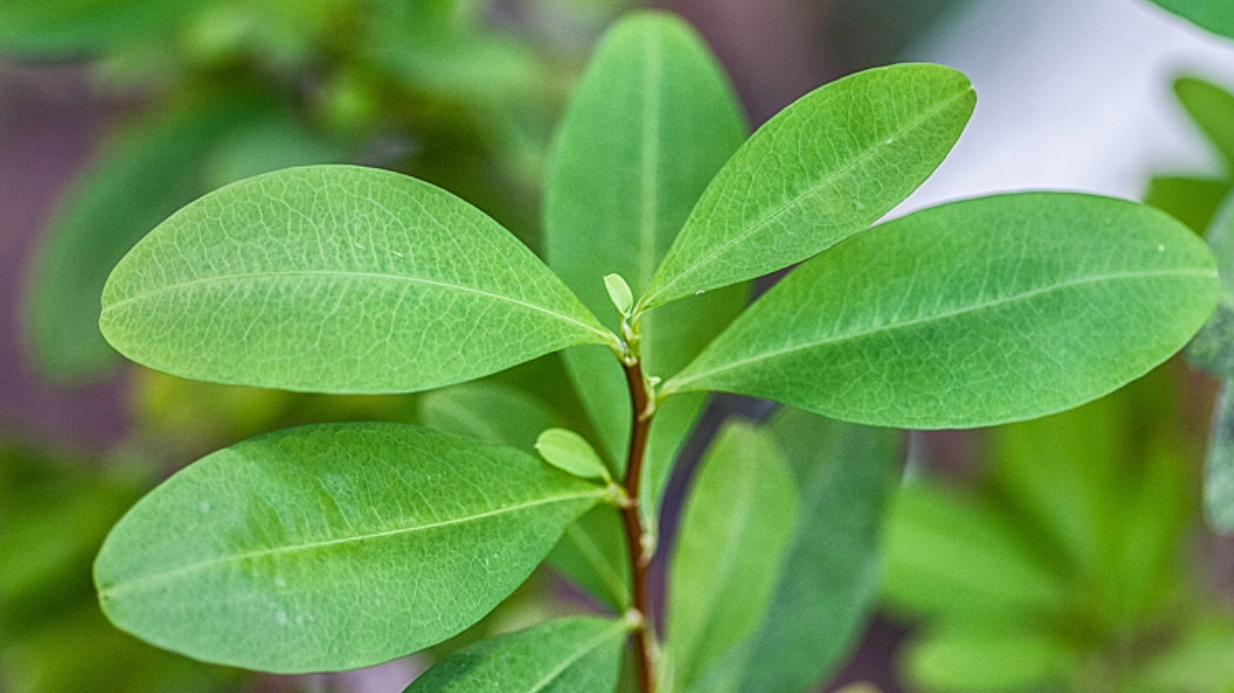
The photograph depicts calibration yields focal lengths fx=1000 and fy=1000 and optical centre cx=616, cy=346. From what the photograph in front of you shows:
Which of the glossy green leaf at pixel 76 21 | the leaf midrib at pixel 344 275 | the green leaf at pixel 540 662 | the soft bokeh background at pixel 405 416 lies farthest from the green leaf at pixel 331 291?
the glossy green leaf at pixel 76 21

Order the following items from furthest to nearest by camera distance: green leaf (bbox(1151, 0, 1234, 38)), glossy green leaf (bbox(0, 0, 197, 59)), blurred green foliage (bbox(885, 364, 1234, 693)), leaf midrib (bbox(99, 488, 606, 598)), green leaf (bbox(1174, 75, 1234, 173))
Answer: blurred green foliage (bbox(885, 364, 1234, 693)) < glossy green leaf (bbox(0, 0, 197, 59)) < green leaf (bbox(1174, 75, 1234, 173)) < green leaf (bbox(1151, 0, 1234, 38)) < leaf midrib (bbox(99, 488, 606, 598))

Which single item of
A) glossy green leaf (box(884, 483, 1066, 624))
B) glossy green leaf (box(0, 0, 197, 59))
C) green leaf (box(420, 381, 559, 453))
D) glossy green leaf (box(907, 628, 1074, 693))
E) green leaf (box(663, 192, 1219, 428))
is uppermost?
glossy green leaf (box(0, 0, 197, 59))

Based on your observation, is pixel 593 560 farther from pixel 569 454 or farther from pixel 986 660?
pixel 986 660

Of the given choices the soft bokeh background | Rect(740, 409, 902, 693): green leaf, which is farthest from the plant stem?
the soft bokeh background

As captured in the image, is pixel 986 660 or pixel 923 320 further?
pixel 986 660

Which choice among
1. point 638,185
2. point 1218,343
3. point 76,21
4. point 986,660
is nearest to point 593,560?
point 638,185

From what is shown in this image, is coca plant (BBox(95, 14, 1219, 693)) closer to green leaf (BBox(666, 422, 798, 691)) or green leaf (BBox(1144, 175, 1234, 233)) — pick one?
green leaf (BBox(666, 422, 798, 691))

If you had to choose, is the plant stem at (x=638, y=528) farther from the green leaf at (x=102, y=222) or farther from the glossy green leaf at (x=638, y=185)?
the green leaf at (x=102, y=222)
